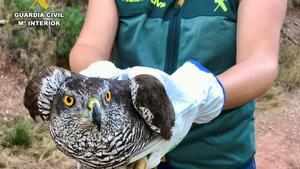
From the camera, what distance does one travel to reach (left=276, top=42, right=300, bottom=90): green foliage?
5284 mm

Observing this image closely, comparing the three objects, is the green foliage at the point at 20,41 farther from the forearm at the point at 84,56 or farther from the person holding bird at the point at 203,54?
the forearm at the point at 84,56

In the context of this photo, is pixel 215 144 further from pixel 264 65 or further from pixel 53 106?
pixel 53 106

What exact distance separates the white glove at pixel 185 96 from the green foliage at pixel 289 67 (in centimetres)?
405

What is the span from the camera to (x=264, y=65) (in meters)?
1.47

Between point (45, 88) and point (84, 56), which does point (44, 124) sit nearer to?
point (84, 56)

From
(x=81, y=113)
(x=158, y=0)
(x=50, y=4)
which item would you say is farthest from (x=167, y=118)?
(x=50, y=4)

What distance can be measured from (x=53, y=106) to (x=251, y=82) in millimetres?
483

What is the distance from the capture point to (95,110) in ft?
3.71

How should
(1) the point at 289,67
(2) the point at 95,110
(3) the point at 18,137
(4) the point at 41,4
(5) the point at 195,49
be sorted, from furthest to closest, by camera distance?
(1) the point at 289,67 → (4) the point at 41,4 → (3) the point at 18,137 → (5) the point at 195,49 → (2) the point at 95,110

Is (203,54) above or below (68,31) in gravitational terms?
above

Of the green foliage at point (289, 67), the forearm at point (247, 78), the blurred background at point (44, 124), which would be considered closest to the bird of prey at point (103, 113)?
the forearm at point (247, 78)

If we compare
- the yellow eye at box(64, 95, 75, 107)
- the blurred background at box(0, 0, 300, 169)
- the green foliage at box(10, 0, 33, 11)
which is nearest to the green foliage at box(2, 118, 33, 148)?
the blurred background at box(0, 0, 300, 169)

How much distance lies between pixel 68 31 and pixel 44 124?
89cm

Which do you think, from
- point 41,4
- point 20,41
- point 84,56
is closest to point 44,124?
point 20,41
